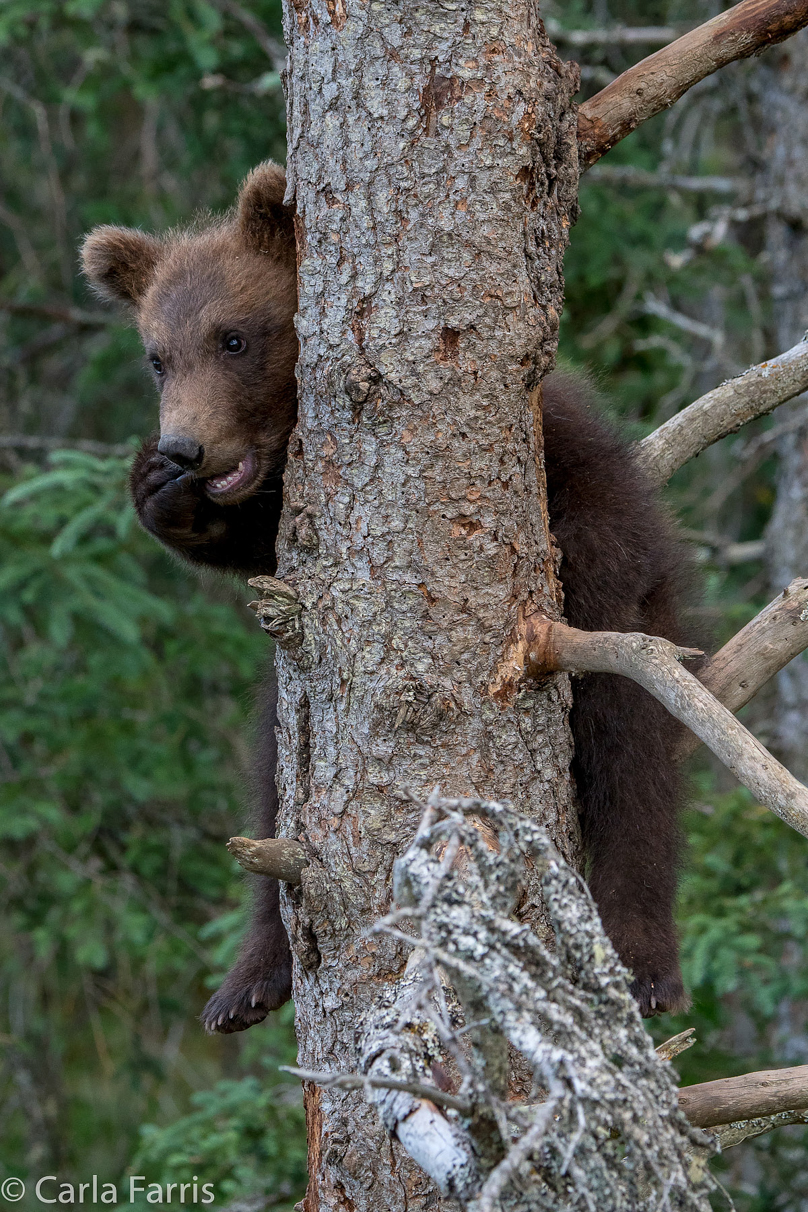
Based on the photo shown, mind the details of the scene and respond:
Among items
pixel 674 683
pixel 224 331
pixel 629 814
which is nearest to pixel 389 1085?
pixel 674 683

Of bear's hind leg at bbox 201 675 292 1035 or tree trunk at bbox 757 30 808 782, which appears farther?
tree trunk at bbox 757 30 808 782

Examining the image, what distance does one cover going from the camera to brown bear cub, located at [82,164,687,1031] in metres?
2.89

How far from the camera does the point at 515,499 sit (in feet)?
7.43

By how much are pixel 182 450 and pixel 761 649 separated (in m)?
→ 1.48

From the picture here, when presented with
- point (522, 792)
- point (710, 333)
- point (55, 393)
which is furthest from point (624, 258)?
point (522, 792)

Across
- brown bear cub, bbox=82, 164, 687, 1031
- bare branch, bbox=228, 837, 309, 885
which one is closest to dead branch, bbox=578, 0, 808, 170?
brown bear cub, bbox=82, 164, 687, 1031

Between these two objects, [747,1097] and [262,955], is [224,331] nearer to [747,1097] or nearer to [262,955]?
[262,955]

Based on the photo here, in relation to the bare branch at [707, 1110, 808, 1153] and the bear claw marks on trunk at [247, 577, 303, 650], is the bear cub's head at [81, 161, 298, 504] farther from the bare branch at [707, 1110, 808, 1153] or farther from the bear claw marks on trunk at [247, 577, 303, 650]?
the bare branch at [707, 1110, 808, 1153]

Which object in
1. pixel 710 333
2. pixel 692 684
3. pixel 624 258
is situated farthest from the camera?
pixel 624 258

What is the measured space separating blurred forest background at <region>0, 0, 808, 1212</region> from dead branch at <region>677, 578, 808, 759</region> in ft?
3.29

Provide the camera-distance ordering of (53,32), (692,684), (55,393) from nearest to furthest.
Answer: (692,684) → (53,32) → (55,393)

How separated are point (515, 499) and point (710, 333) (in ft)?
12.9

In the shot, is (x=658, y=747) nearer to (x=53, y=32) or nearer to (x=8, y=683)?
(x=8, y=683)

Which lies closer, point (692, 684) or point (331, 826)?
point (692, 684)
